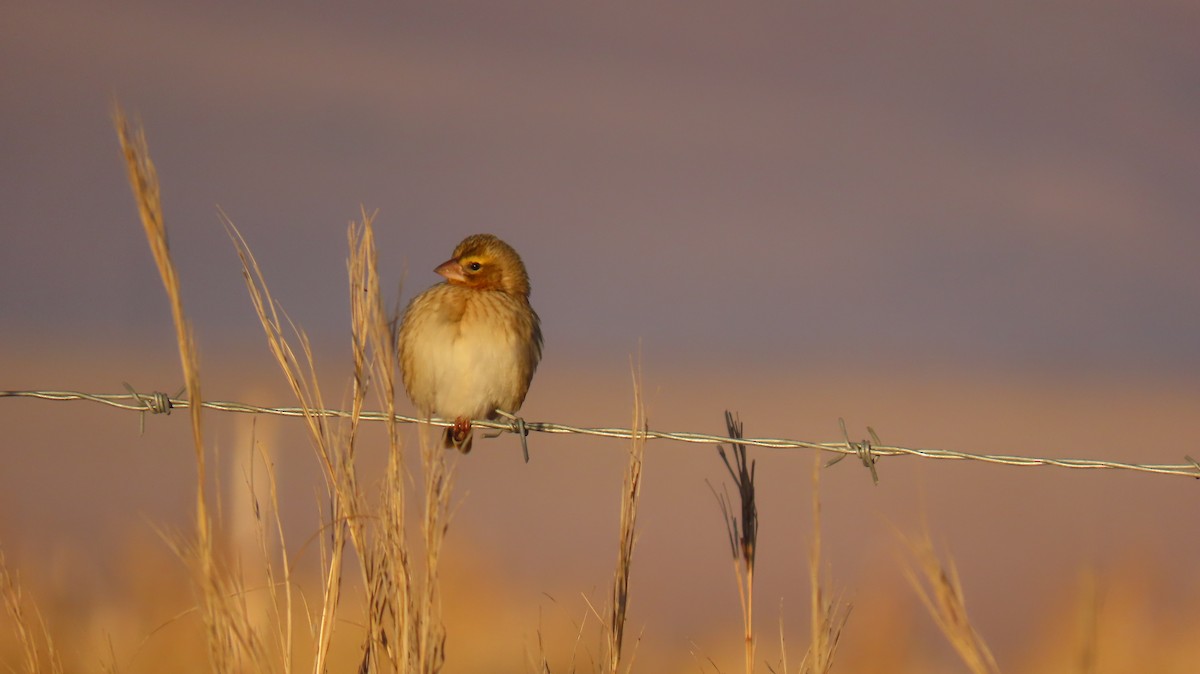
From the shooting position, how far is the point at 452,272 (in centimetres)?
587

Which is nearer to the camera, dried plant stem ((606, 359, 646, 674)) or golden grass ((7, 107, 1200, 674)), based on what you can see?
golden grass ((7, 107, 1200, 674))

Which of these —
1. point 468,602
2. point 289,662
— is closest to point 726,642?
point 468,602

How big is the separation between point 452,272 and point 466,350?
61 centimetres

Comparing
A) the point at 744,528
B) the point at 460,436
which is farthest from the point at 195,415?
the point at 460,436

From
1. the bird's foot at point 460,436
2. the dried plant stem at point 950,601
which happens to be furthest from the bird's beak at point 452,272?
the dried plant stem at point 950,601

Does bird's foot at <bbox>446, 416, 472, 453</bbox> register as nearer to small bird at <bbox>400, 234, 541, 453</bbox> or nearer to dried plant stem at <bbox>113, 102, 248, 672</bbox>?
small bird at <bbox>400, 234, 541, 453</bbox>

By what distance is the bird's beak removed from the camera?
19.2 ft

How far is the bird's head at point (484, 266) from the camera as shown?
5875mm

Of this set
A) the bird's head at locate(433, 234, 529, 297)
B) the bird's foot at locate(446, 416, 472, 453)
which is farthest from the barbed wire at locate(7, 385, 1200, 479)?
the bird's head at locate(433, 234, 529, 297)

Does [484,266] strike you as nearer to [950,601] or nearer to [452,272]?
[452,272]

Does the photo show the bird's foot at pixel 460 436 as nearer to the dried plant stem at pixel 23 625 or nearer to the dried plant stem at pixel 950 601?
the dried plant stem at pixel 23 625

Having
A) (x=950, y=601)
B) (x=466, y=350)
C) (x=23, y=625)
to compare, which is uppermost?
(x=466, y=350)

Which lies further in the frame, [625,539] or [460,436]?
[460,436]

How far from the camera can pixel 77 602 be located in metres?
8.49
